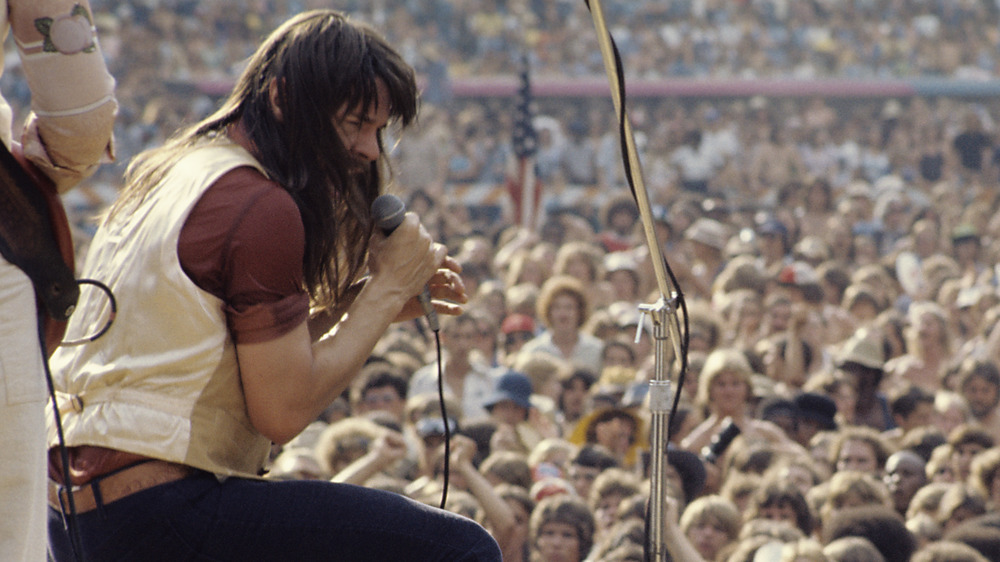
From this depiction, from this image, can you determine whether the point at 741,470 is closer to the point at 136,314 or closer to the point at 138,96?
the point at 136,314

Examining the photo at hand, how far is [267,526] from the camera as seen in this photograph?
6.43 ft

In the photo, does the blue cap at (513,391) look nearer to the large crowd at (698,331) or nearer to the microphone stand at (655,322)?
the large crowd at (698,331)

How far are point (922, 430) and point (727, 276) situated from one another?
9.74 feet

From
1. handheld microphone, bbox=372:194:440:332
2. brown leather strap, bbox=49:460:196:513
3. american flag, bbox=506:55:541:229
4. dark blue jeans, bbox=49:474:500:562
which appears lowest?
american flag, bbox=506:55:541:229

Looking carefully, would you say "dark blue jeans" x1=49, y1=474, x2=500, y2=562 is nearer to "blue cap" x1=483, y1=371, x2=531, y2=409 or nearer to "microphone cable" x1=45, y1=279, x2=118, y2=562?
"microphone cable" x1=45, y1=279, x2=118, y2=562

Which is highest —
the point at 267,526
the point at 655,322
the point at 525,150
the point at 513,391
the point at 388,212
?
the point at 388,212

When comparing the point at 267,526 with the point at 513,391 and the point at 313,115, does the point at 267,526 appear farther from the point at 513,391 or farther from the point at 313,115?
the point at 513,391

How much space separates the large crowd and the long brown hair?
0.33 meters

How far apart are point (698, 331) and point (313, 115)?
5122 millimetres

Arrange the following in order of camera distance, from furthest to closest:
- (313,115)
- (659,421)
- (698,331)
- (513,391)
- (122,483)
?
(698,331) → (513,391) → (659,421) → (313,115) → (122,483)

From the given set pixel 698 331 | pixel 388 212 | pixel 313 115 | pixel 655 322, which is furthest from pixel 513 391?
pixel 313 115

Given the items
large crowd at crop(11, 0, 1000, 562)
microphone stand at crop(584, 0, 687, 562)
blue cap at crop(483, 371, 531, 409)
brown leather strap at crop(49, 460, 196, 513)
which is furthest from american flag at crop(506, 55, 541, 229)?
brown leather strap at crop(49, 460, 196, 513)

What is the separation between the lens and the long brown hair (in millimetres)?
2027

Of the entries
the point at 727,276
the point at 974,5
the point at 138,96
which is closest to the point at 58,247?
the point at 727,276
